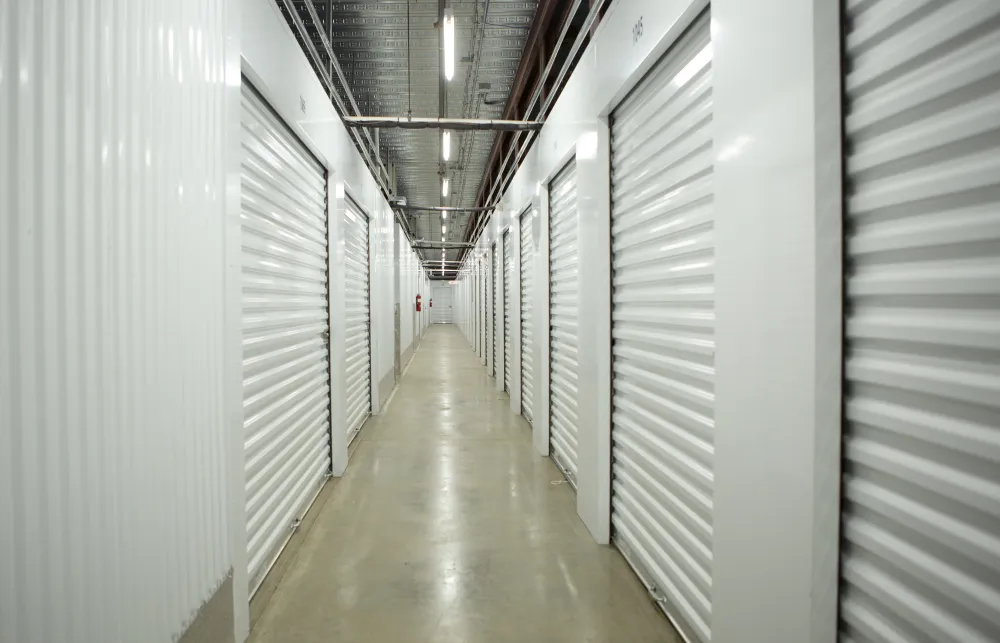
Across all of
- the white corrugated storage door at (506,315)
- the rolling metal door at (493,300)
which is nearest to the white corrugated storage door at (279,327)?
the white corrugated storage door at (506,315)

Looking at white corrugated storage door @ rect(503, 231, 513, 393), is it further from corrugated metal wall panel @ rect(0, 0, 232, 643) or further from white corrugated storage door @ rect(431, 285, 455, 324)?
white corrugated storage door @ rect(431, 285, 455, 324)

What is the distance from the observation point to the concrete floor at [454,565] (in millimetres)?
2133

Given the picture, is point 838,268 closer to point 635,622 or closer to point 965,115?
point 965,115

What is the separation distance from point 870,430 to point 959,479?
8.5 inches

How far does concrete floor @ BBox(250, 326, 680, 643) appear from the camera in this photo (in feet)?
7.00

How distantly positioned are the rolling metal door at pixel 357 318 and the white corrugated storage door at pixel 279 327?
943 millimetres

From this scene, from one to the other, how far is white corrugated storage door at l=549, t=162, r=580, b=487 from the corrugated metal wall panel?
262 cm

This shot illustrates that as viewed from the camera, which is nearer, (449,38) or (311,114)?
(311,114)

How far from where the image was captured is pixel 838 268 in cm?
126

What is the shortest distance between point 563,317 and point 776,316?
2.68 metres

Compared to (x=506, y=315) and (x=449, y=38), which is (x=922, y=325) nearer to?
(x=449, y=38)

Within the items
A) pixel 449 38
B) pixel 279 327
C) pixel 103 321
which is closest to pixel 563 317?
pixel 279 327

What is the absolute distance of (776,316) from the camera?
4.50 ft

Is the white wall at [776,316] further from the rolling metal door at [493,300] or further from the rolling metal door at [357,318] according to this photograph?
the rolling metal door at [493,300]
